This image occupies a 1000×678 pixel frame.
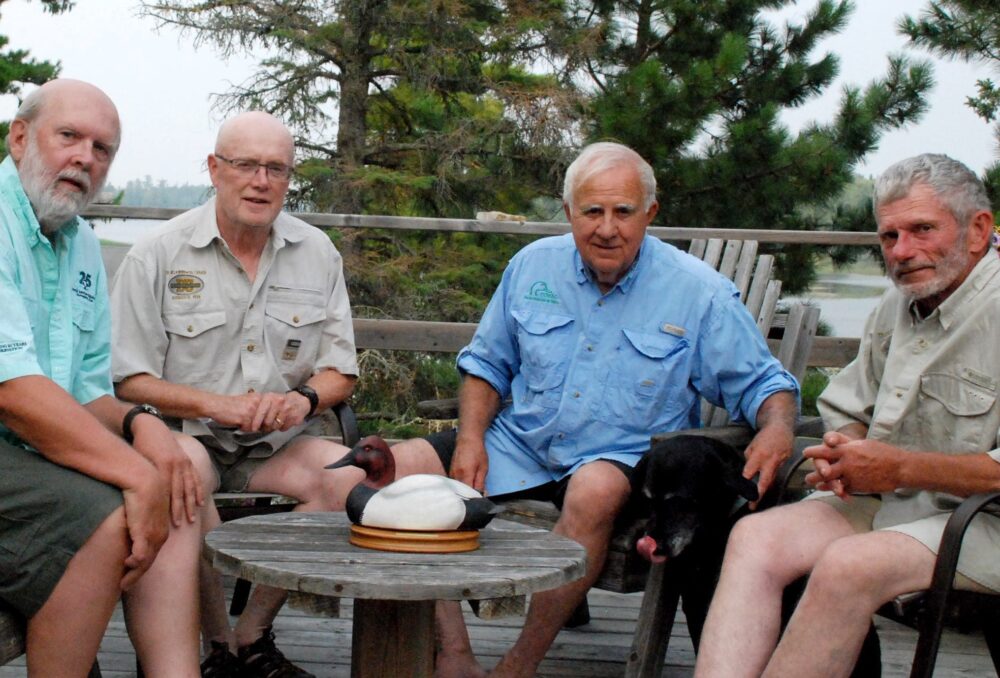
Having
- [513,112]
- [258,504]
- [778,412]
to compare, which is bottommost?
[258,504]

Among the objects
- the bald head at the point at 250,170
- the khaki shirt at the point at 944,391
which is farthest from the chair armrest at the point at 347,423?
the khaki shirt at the point at 944,391

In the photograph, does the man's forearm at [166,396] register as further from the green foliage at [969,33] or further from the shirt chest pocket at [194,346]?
the green foliage at [969,33]

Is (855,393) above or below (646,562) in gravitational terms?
above

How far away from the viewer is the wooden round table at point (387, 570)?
197cm

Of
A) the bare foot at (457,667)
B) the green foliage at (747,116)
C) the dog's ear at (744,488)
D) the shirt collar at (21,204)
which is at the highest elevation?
the green foliage at (747,116)

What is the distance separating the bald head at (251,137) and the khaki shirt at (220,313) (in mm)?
185

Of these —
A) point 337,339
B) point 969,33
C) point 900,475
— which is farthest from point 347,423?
point 969,33

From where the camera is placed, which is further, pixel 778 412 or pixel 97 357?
pixel 778 412

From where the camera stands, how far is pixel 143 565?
223 centimetres

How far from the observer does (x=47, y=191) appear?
7.92 ft

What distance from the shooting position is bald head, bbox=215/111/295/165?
3.09 metres

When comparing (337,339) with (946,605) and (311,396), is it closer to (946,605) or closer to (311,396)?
(311,396)

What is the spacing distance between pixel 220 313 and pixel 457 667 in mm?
1058

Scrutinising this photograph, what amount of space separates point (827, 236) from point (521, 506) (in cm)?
272
